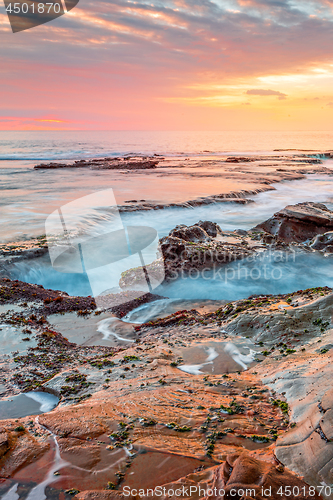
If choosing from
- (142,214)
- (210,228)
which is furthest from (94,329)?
(142,214)

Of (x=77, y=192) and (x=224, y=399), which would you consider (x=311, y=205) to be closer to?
(x=224, y=399)

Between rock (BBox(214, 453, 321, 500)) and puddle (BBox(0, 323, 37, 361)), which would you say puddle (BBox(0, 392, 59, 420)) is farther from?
rock (BBox(214, 453, 321, 500))

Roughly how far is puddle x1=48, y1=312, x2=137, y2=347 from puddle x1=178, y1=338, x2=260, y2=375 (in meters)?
1.49

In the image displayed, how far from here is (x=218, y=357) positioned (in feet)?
14.8

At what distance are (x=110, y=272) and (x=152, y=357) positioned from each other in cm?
578

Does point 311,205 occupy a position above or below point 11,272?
above

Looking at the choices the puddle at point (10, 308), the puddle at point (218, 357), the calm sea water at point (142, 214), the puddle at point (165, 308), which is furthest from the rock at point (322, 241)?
the puddle at point (10, 308)

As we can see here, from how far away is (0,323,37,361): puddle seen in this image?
16.9ft

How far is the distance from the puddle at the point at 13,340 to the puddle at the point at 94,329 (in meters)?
0.63

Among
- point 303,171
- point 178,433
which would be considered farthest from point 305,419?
point 303,171

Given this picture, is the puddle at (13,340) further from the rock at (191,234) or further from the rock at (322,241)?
the rock at (322,241)

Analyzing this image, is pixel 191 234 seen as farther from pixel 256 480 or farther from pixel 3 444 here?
pixel 256 480

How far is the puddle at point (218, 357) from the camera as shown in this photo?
4.23m

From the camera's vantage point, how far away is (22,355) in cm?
496
